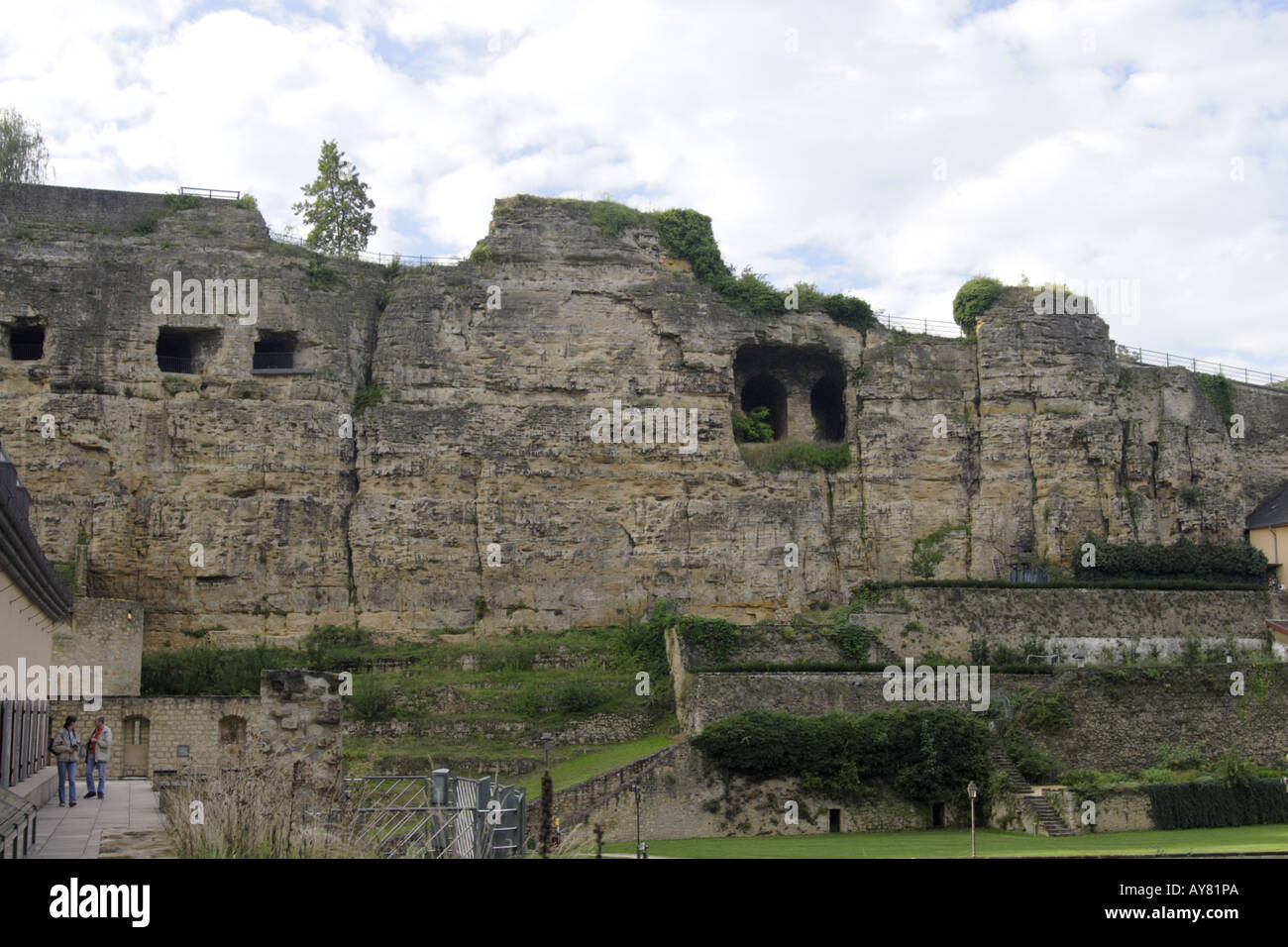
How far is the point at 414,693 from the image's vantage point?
102 feet

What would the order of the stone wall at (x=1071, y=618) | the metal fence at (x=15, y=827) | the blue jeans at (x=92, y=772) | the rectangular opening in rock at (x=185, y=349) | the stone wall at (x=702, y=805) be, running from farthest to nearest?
the rectangular opening in rock at (x=185, y=349) → the stone wall at (x=1071, y=618) → the stone wall at (x=702, y=805) → the blue jeans at (x=92, y=772) → the metal fence at (x=15, y=827)

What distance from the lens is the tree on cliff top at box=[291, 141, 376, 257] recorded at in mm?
43969

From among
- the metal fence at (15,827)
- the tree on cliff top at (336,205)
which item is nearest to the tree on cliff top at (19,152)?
the tree on cliff top at (336,205)

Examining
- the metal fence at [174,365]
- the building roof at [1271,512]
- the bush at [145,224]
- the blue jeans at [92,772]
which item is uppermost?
the bush at [145,224]

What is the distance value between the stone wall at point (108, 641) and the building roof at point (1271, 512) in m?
31.6

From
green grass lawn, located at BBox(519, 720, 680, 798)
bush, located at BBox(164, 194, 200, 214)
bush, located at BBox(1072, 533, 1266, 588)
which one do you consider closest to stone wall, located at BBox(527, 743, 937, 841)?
green grass lawn, located at BBox(519, 720, 680, 798)

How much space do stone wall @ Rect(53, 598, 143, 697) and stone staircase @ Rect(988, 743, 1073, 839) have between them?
18.9 metres

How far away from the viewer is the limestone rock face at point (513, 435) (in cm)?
3494

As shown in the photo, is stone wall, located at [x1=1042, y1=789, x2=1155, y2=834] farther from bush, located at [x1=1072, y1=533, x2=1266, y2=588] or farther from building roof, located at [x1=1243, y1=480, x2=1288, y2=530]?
building roof, located at [x1=1243, y1=480, x2=1288, y2=530]

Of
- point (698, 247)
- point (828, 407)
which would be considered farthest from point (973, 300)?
point (698, 247)

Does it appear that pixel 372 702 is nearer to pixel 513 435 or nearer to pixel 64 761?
pixel 513 435

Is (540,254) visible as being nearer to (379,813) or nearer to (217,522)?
(217,522)

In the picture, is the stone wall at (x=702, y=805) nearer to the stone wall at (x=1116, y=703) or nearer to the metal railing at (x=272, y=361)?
the stone wall at (x=1116, y=703)

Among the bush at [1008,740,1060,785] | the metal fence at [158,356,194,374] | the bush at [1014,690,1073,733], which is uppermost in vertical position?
the metal fence at [158,356,194,374]
